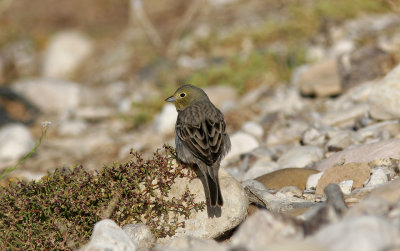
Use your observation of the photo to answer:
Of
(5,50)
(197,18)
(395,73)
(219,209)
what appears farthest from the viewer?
(5,50)

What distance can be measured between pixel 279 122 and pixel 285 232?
6603 millimetres

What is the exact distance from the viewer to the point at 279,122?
9.87 metres

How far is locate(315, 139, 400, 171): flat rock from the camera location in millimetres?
6180

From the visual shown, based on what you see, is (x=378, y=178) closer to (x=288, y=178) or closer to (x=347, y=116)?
(x=288, y=178)

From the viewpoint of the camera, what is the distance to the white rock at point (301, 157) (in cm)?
714

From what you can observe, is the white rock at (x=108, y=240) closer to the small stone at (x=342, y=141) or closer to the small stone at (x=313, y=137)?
the small stone at (x=342, y=141)

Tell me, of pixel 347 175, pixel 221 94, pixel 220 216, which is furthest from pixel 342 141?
pixel 221 94

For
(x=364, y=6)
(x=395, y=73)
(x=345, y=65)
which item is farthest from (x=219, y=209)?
(x=364, y=6)

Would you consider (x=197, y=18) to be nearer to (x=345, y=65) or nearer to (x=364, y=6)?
(x=364, y=6)

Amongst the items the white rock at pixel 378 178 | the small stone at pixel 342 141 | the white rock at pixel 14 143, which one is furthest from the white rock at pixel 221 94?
the white rock at pixel 378 178

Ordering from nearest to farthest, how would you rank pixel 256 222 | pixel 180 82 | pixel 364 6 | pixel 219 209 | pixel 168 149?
1. pixel 256 222
2. pixel 219 209
3. pixel 168 149
4. pixel 180 82
5. pixel 364 6

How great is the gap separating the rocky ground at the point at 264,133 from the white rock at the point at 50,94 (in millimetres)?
32

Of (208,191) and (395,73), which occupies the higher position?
(395,73)

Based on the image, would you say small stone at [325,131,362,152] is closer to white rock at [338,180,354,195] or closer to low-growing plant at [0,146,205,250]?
white rock at [338,180,354,195]
